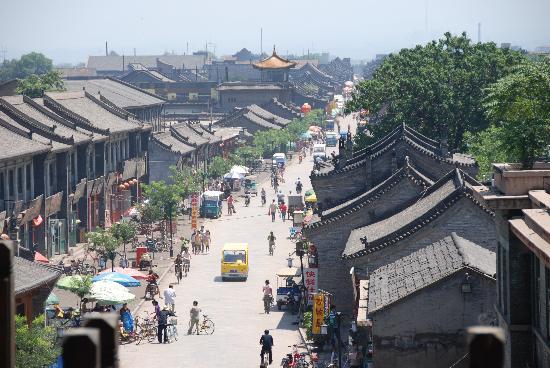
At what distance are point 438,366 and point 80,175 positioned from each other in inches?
1620

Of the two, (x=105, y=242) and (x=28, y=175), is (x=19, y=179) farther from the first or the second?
(x=105, y=242)

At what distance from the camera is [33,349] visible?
1139 inches

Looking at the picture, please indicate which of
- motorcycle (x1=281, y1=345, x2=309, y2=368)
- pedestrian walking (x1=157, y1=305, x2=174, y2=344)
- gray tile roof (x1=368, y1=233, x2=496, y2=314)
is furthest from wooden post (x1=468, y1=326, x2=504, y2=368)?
pedestrian walking (x1=157, y1=305, x2=174, y2=344)

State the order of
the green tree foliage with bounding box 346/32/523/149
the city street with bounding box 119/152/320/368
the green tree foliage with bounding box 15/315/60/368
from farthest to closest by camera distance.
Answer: the green tree foliage with bounding box 346/32/523/149
the city street with bounding box 119/152/320/368
the green tree foliage with bounding box 15/315/60/368

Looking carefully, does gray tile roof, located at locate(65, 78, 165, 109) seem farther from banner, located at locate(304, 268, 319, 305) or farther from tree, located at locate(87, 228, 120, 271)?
banner, located at locate(304, 268, 319, 305)

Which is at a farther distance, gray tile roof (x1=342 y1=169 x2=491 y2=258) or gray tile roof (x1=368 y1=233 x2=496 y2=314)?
gray tile roof (x1=342 y1=169 x2=491 y2=258)

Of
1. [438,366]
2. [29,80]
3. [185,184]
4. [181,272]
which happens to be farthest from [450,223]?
[29,80]

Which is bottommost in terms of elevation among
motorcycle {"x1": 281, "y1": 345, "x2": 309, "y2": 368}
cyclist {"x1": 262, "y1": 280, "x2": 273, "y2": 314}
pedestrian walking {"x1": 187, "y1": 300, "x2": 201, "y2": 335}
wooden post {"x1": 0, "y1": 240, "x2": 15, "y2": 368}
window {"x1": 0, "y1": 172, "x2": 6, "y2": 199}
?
motorcycle {"x1": 281, "y1": 345, "x2": 309, "y2": 368}

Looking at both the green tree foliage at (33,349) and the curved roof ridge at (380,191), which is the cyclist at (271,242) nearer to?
the curved roof ridge at (380,191)

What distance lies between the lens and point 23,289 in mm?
33812

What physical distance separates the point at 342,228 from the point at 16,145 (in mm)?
17310

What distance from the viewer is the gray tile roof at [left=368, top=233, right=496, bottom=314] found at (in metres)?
30.6

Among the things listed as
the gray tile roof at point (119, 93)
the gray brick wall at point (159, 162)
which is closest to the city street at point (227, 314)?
the gray brick wall at point (159, 162)

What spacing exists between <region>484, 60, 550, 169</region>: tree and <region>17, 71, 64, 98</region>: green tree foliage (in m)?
72.7
